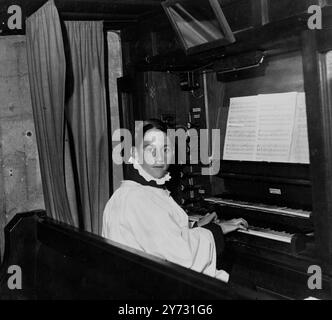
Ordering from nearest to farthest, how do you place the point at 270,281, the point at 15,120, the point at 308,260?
the point at 308,260, the point at 270,281, the point at 15,120

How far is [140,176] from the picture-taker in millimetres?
2617

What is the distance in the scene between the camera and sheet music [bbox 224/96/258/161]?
3307 millimetres

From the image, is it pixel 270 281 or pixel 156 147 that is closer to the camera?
Answer: pixel 156 147

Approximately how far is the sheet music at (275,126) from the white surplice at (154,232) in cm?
95

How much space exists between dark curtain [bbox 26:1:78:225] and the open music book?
55.6 inches

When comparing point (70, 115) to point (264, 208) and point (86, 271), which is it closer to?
point (86, 271)

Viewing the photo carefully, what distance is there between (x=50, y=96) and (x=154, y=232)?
1.64 meters

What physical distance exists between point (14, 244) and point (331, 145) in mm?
2351

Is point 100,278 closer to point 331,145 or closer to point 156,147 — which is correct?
point 156,147

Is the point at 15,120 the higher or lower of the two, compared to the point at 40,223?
higher

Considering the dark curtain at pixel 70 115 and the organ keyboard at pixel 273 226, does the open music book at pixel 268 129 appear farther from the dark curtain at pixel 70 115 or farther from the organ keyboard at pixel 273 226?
the dark curtain at pixel 70 115

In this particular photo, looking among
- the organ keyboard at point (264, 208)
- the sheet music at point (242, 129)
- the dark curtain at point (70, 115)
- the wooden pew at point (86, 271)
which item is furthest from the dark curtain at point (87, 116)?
the sheet music at point (242, 129)
